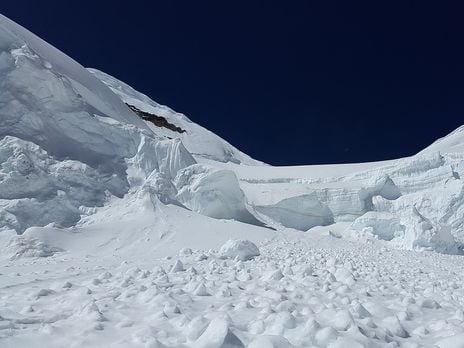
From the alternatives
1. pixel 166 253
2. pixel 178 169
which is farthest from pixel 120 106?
pixel 166 253

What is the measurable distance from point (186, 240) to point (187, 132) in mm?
58459

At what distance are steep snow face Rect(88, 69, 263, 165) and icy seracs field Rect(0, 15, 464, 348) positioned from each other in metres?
21.4

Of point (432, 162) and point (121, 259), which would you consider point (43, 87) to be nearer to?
point (121, 259)

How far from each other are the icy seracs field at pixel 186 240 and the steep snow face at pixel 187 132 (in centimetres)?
2144

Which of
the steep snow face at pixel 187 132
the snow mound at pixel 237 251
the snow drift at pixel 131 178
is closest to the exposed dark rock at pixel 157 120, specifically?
the steep snow face at pixel 187 132

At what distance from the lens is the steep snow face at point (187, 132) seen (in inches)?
2215

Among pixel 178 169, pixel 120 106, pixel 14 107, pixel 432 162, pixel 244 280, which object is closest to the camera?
pixel 244 280

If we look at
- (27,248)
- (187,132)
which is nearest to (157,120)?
(187,132)

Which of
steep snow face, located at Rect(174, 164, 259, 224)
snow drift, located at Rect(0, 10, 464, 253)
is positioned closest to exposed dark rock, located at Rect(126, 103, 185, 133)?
snow drift, located at Rect(0, 10, 464, 253)

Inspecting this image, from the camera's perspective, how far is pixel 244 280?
601 cm

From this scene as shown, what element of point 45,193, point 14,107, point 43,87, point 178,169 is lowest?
point 45,193

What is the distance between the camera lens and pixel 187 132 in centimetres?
7056

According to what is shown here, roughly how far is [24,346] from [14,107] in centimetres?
1509

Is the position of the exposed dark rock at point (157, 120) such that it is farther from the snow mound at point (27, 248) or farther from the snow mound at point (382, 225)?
the snow mound at point (27, 248)
